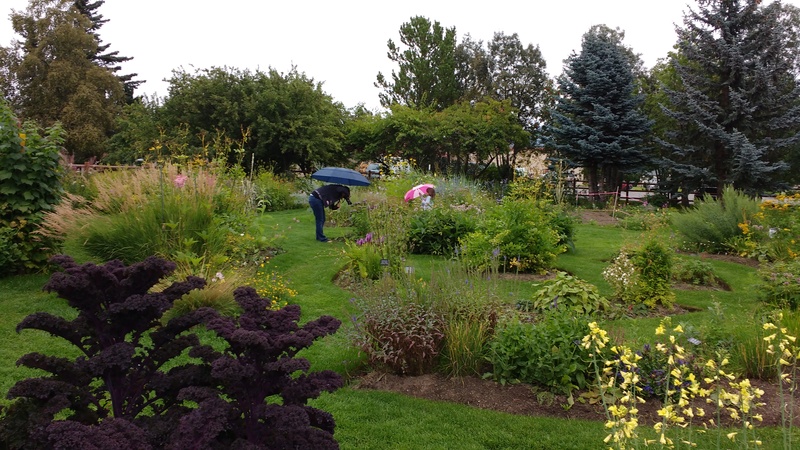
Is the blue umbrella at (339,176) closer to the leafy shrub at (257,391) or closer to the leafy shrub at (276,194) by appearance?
the leafy shrub at (276,194)

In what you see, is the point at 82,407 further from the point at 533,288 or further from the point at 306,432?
the point at 533,288

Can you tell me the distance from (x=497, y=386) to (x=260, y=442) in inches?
98.2

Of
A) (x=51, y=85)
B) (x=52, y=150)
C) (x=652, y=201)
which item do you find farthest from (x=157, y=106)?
(x=652, y=201)

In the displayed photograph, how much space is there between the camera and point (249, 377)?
1.93m

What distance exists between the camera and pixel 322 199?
10.7 m

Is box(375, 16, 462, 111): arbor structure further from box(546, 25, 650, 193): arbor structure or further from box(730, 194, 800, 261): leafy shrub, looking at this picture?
box(730, 194, 800, 261): leafy shrub

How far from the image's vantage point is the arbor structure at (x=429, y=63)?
36.2 m

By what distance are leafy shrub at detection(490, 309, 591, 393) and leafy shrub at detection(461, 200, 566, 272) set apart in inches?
144

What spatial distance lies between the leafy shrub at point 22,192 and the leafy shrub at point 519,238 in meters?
6.03

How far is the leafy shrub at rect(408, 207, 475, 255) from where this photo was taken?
9423 millimetres

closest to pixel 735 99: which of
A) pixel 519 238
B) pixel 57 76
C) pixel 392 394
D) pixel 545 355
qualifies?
pixel 519 238

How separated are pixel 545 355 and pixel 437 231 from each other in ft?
18.6

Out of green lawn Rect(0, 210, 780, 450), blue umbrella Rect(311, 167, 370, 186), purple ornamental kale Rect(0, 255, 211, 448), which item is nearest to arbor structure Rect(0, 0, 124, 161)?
blue umbrella Rect(311, 167, 370, 186)

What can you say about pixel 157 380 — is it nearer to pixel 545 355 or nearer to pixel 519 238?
pixel 545 355
